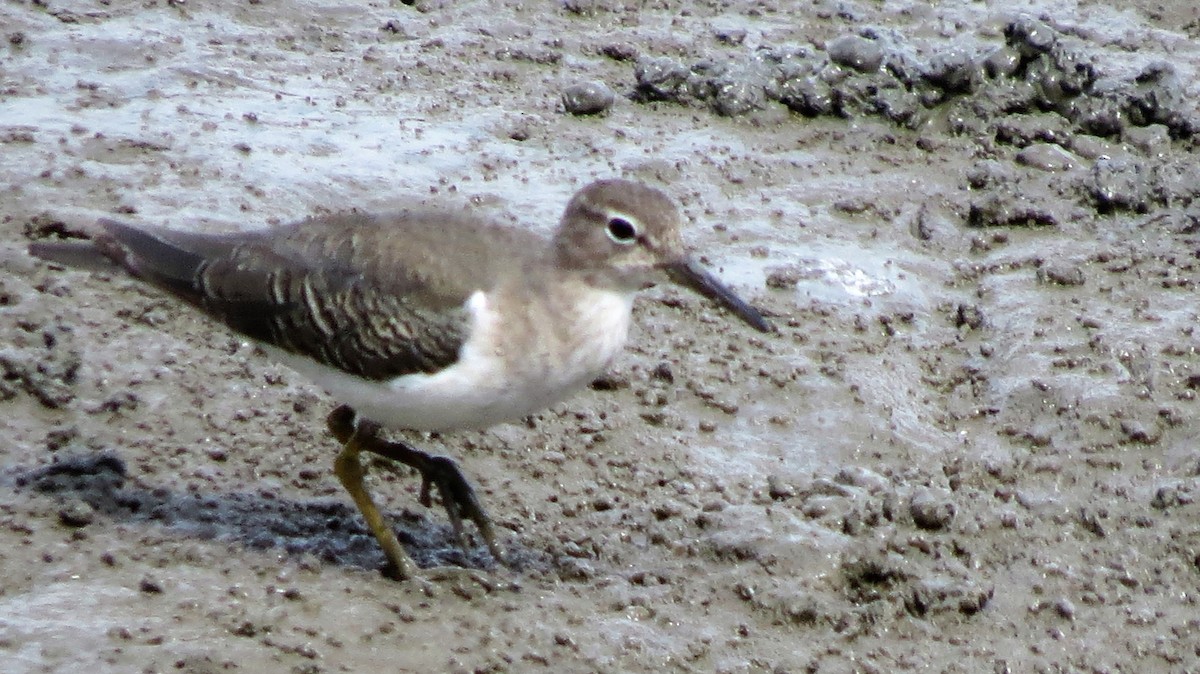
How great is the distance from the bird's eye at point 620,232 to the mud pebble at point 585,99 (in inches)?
161

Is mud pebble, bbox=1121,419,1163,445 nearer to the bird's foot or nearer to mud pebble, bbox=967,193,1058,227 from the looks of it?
mud pebble, bbox=967,193,1058,227

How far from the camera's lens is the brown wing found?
21.7 feet

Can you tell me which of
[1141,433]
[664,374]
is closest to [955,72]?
[1141,433]

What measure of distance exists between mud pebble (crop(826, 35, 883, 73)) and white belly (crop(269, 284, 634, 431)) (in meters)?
4.97

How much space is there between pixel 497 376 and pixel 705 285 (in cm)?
102

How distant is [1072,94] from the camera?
11.0m

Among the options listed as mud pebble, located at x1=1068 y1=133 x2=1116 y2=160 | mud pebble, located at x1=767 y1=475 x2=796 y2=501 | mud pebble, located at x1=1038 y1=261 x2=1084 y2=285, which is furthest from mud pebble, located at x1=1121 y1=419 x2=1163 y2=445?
mud pebble, located at x1=1068 y1=133 x2=1116 y2=160

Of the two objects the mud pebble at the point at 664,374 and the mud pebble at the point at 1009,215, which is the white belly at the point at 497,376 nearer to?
the mud pebble at the point at 664,374

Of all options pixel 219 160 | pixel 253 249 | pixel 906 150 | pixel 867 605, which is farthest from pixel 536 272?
pixel 906 150

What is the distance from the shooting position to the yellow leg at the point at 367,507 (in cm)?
684

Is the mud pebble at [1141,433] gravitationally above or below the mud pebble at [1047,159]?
below

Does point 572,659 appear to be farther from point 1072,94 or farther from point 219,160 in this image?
point 1072,94

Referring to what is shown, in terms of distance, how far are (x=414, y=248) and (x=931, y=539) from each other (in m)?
2.55

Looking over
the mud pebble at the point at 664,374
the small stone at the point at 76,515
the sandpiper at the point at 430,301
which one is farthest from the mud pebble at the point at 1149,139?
the small stone at the point at 76,515
